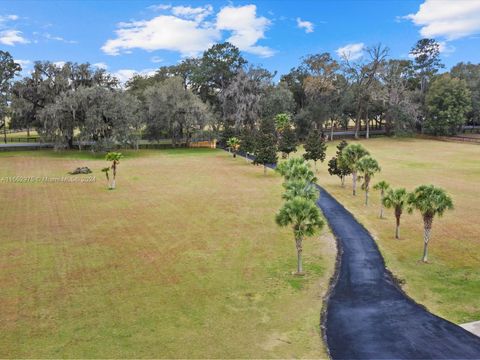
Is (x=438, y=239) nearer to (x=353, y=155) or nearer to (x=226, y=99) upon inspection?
(x=353, y=155)

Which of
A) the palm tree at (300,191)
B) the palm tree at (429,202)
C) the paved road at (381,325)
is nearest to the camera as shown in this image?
the paved road at (381,325)

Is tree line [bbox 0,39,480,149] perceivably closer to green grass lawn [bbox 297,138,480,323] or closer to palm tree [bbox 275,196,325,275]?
green grass lawn [bbox 297,138,480,323]

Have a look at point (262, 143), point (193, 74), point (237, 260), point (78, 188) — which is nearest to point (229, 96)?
point (193, 74)

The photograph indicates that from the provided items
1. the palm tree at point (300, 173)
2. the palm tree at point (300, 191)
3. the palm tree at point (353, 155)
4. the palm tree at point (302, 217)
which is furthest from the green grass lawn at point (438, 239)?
the palm tree at point (302, 217)

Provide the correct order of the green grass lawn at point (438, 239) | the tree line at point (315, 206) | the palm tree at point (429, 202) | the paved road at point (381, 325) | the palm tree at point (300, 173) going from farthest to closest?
the palm tree at point (300, 173) → the palm tree at point (429, 202) → the tree line at point (315, 206) → the green grass lawn at point (438, 239) → the paved road at point (381, 325)

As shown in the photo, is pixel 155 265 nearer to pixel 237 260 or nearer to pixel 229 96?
pixel 237 260

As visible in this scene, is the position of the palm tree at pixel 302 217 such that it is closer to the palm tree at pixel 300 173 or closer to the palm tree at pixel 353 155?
the palm tree at pixel 300 173

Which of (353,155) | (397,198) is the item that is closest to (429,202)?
(397,198)

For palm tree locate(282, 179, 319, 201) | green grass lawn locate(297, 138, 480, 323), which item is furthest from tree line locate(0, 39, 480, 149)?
palm tree locate(282, 179, 319, 201)
